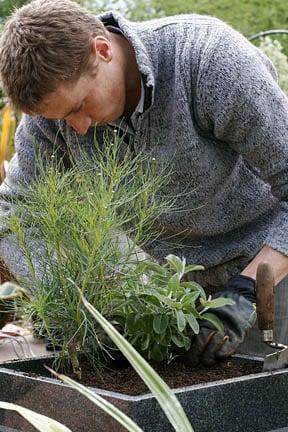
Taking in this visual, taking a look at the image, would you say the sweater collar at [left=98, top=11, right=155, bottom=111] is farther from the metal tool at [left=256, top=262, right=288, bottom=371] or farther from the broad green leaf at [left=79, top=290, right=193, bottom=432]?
the broad green leaf at [left=79, top=290, right=193, bottom=432]

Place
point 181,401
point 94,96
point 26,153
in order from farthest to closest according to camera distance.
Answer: point 26,153, point 94,96, point 181,401

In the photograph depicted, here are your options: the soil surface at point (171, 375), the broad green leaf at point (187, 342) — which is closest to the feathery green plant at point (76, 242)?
the soil surface at point (171, 375)

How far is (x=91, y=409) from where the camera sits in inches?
49.2

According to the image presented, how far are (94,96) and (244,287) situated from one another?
510mm

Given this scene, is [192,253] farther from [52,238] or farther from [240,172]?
[52,238]

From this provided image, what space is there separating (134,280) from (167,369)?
20cm

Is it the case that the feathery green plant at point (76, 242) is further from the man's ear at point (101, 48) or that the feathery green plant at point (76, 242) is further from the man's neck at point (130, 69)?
the man's neck at point (130, 69)

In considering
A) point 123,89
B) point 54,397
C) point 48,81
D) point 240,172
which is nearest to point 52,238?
point 54,397

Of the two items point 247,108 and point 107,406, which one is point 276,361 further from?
point 247,108

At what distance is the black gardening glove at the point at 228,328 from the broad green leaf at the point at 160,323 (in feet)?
0.29

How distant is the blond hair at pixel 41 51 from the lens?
1793mm

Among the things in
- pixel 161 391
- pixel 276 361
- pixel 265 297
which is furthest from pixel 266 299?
pixel 161 391

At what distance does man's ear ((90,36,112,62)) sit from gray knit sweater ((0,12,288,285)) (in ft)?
0.21

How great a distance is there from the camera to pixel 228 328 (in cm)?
164
